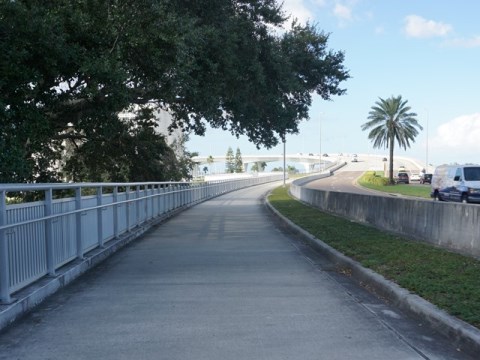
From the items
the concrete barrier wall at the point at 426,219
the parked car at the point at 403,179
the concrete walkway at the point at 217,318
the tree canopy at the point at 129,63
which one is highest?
the tree canopy at the point at 129,63

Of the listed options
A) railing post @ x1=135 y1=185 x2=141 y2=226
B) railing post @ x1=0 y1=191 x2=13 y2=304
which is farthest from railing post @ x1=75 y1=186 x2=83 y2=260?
railing post @ x1=135 y1=185 x2=141 y2=226

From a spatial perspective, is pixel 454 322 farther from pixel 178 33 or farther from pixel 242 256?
pixel 178 33

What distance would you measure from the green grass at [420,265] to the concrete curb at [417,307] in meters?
0.12

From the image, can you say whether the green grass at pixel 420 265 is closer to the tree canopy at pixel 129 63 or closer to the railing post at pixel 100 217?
the railing post at pixel 100 217

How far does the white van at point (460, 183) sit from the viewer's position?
23.5 metres

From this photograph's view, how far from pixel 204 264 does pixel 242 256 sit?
4.19 ft

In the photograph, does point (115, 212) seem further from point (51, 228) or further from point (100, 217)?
point (51, 228)

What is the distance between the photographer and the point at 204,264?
32.7 feet

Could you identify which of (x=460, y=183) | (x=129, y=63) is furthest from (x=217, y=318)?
(x=460, y=183)

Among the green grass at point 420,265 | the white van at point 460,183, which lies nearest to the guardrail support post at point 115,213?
the green grass at point 420,265

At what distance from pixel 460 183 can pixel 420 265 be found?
1721 centimetres

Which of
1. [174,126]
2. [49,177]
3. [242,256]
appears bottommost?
[242,256]

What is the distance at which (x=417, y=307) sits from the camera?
6055mm

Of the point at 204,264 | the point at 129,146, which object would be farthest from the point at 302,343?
the point at 129,146
